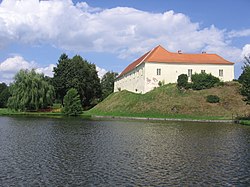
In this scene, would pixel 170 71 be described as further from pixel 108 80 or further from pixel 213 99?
pixel 108 80

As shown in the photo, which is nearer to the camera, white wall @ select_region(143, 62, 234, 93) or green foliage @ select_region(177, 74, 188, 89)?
green foliage @ select_region(177, 74, 188, 89)

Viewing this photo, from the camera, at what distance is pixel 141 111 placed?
52.5 metres

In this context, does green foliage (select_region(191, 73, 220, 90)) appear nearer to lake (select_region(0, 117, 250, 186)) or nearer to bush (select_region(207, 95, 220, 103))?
bush (select_region(207, 95, 220, 103))

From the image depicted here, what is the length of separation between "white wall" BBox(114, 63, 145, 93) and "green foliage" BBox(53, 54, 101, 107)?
304 inches

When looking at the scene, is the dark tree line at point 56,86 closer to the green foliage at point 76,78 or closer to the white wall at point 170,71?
the green foliage at point 76,78

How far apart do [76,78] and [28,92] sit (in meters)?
14.8

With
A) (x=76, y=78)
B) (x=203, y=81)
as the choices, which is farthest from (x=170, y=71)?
(x=76, y=78)

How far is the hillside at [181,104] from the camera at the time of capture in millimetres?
48750

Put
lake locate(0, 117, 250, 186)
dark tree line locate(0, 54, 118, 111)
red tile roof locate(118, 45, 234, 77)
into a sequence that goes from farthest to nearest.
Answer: red tile roof locate(118, 45, 234, 77) < dark tree line locate(0, 54, 118, 111) < lake locate(0, 117, 250, 186)

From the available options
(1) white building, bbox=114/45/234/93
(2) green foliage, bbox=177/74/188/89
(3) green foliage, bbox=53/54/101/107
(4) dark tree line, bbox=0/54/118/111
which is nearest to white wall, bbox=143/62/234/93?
(1) white building, bbox=114/45/234/93

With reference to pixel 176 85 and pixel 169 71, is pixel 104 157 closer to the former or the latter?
pixel 176 85

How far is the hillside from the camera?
48.8 meters

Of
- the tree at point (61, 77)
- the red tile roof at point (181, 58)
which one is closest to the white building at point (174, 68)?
the red tile roof at point (181, 58)

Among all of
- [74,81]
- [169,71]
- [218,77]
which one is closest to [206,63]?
[218,77]
